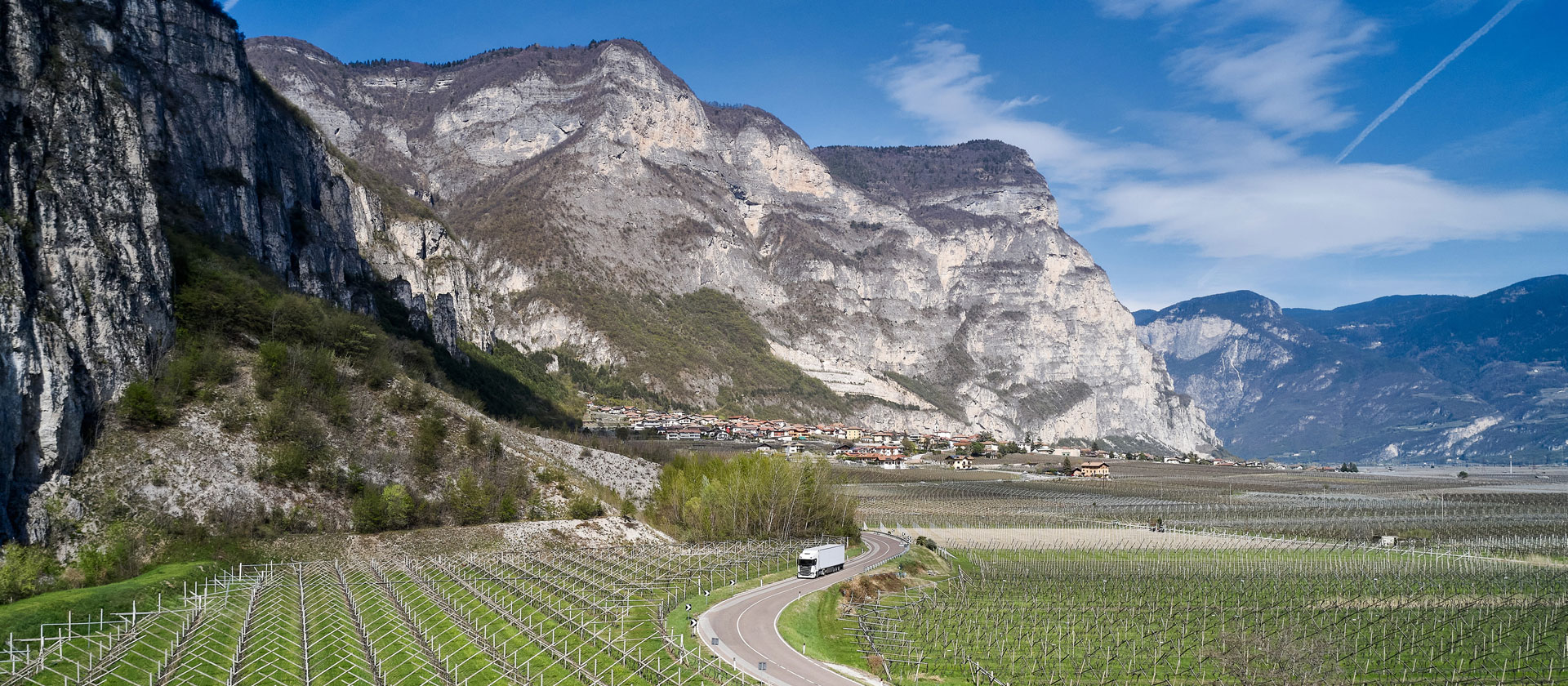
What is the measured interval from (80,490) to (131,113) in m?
32.8

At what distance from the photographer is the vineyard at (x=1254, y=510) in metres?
97.0

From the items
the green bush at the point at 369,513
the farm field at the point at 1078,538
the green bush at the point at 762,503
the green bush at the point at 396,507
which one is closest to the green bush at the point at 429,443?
the green bush at the point at 396,507

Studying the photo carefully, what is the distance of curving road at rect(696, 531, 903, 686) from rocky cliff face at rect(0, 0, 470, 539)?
123ft

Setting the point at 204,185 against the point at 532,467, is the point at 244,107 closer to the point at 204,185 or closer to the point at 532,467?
the point at 204,185

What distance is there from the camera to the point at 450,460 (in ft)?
244

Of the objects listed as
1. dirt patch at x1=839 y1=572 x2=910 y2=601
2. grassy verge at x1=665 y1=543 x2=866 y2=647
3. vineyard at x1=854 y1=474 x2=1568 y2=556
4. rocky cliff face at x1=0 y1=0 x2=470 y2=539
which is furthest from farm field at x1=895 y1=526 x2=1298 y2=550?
rocky cliff face at x1=0 y1=0 x2=470 y2=539

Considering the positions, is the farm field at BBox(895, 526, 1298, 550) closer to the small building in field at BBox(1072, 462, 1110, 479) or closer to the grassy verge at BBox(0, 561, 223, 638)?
the grassy verge at BBox(0, 561, 223, 638)

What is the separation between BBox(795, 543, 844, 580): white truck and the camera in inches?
2069

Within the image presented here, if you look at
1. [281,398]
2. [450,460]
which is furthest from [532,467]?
[281,398]

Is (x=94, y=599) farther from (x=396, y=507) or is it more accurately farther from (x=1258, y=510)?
(x=1258, y=510)

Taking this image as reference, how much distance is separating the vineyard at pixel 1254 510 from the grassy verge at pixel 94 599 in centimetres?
6515

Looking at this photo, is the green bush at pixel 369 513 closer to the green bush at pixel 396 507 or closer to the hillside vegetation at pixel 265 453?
the hillside vegetation at pixel 265 453

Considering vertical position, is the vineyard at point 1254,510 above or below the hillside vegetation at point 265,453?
below

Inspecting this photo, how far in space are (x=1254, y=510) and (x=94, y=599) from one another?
130218 mm
